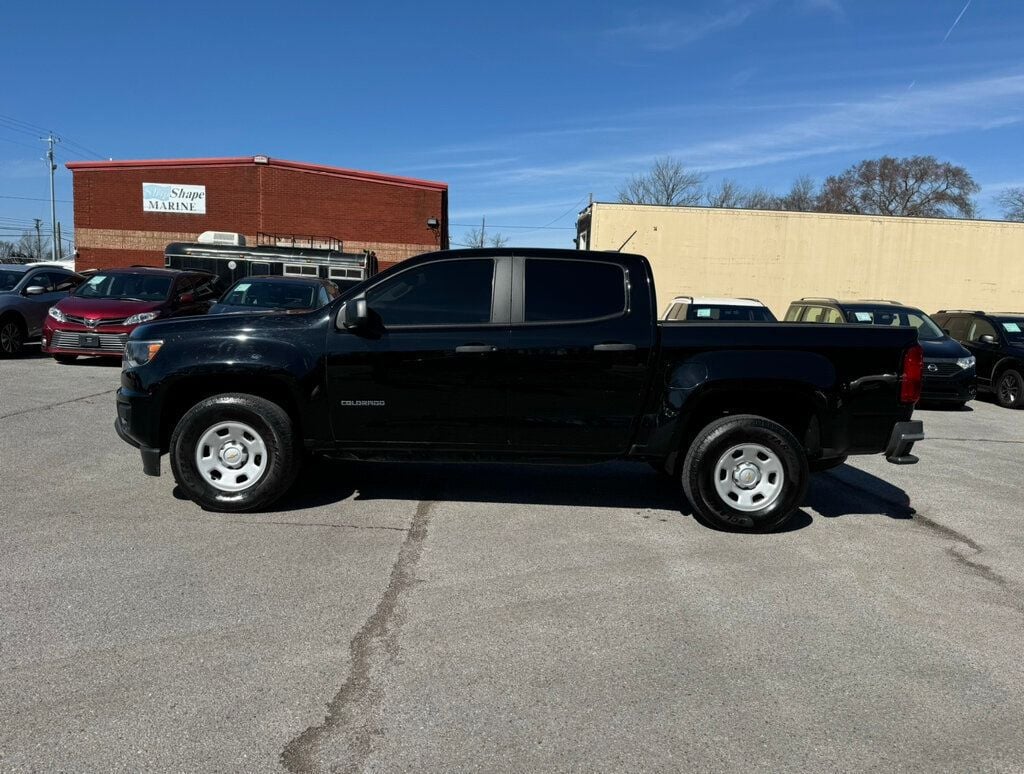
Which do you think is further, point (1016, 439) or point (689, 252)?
point (689, 252)

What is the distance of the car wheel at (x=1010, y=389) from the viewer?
12727mm

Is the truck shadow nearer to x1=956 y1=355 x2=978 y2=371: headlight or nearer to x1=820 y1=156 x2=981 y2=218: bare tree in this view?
x1=956 y1=355 x2=978 y2=371: headlight

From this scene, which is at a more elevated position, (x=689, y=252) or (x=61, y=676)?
(x=689, y=252)

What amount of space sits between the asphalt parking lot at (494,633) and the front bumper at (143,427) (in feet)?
1.33

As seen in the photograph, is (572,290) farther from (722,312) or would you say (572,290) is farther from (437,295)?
(722,312)

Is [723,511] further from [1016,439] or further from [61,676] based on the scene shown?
[1016,439]

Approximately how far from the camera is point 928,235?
22.7 meters

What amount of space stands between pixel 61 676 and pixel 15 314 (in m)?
13.3

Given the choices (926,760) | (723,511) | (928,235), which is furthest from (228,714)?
(928,235)

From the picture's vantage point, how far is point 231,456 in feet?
17.6

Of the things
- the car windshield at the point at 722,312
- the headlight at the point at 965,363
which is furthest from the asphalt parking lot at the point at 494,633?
the car windshield at the point at 722,312

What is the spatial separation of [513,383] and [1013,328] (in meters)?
12.3

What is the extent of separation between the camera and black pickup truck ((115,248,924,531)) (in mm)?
5219

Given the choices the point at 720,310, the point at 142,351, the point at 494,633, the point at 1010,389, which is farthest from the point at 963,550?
the point at 1010,389
